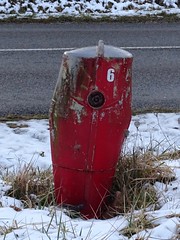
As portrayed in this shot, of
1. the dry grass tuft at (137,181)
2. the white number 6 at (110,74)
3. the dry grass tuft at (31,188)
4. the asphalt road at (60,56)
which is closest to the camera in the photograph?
the white number 6 at (110,74)

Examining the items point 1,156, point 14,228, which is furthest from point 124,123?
point 1,156

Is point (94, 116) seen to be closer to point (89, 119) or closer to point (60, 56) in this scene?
point (89, 119)

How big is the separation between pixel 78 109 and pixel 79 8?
8.82m

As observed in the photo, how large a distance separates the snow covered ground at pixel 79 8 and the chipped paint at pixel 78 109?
8.29 meters

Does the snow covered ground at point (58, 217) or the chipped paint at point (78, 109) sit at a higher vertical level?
the chipped paint at point (78, 109)

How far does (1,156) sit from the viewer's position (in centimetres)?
552

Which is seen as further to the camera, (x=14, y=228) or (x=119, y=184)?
(x=119, y=184)

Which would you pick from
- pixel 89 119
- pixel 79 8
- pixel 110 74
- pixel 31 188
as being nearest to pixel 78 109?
pixel 89 119

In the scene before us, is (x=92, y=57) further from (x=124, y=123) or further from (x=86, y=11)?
(x=86, y=11)

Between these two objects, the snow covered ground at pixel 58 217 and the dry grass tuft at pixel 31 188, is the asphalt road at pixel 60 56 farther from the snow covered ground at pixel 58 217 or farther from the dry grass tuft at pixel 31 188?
the dry grass tuft at pixel 31 188

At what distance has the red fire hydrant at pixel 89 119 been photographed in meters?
3.81

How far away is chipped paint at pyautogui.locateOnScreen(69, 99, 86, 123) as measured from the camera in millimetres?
3852

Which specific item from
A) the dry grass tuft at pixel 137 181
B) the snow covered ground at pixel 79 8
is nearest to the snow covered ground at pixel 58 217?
the dry grass tuft at pixel 137 181

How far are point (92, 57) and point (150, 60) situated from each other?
5447 mm
